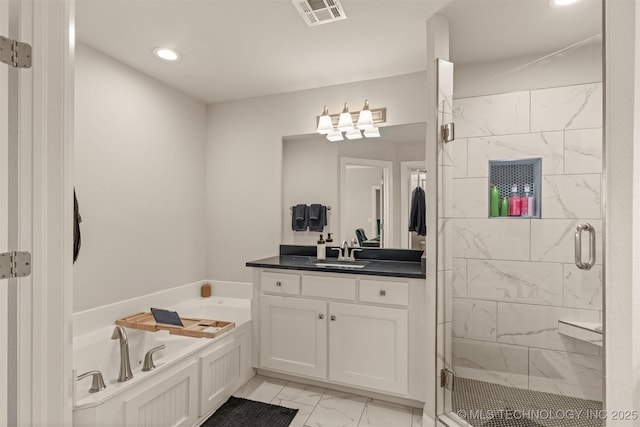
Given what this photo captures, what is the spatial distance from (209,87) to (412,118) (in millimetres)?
1754

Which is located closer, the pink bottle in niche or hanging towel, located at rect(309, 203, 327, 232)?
the pink bottle in niche

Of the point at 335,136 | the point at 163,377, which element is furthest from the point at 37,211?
the point at 335,136

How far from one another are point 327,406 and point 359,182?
168 cm

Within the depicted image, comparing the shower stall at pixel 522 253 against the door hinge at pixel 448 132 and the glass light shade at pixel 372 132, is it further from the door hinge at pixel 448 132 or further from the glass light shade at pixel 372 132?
the glass light shade at pixel 372 132

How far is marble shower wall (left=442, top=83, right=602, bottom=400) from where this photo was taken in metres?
1.46

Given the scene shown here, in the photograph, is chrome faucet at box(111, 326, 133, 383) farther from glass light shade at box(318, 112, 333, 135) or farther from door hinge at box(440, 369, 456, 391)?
glass light shade at box(318, 112, 333, 135)

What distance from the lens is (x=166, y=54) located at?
2.37 metres

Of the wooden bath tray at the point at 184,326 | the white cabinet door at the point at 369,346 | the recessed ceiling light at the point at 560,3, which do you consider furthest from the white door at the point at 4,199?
the recessed ceiling light at the point at 560,3

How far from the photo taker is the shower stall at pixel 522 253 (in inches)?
57.2

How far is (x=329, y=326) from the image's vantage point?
233cm

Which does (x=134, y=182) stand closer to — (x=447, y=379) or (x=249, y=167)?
(x=249, y=167)

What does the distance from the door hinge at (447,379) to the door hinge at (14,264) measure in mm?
2037

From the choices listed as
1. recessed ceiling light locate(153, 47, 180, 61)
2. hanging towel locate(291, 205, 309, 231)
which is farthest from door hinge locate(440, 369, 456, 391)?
recessed ceiling light locate(153, 47, 180, 61)

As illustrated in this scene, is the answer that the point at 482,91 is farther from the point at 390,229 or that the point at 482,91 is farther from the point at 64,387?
the point at 64,387
